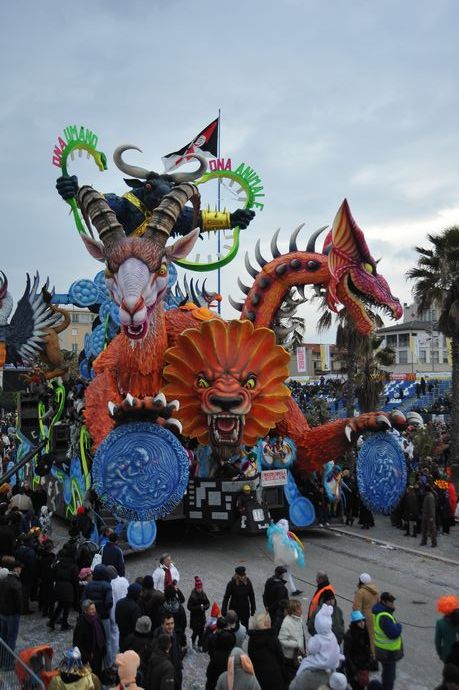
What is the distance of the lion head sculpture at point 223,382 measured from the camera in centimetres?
1139

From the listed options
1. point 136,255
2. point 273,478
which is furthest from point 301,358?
point 136,255

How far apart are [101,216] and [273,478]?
5579 millimetres

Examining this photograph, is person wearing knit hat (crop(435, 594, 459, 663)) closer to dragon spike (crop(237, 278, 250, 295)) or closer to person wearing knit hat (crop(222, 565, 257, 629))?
person wearing knit hat (crop(222, 565, 257, 629))

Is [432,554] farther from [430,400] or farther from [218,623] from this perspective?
[430,400]

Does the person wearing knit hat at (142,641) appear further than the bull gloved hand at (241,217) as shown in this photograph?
No

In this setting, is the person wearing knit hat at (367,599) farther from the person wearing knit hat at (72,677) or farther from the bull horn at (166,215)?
the bull horn at (166,215)

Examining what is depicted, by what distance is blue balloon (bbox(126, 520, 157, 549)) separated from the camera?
415 inches

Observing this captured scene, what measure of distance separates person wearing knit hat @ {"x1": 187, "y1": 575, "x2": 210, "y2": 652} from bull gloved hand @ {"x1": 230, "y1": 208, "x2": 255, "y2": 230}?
9600mm

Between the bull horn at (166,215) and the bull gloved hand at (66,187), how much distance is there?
2.86 meters

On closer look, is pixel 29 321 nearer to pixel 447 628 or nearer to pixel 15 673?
pixel 15 673

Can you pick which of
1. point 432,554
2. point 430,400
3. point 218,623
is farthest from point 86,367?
point 430,400

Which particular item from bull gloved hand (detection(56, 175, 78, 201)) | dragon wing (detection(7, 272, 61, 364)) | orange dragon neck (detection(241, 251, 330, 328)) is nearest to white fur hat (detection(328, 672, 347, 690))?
orange dragon neck (detection(241, 251, 330, 328))

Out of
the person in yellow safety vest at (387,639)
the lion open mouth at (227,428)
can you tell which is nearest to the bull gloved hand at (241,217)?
the lion open mouth at (227,428)

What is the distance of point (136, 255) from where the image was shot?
10.2 m
